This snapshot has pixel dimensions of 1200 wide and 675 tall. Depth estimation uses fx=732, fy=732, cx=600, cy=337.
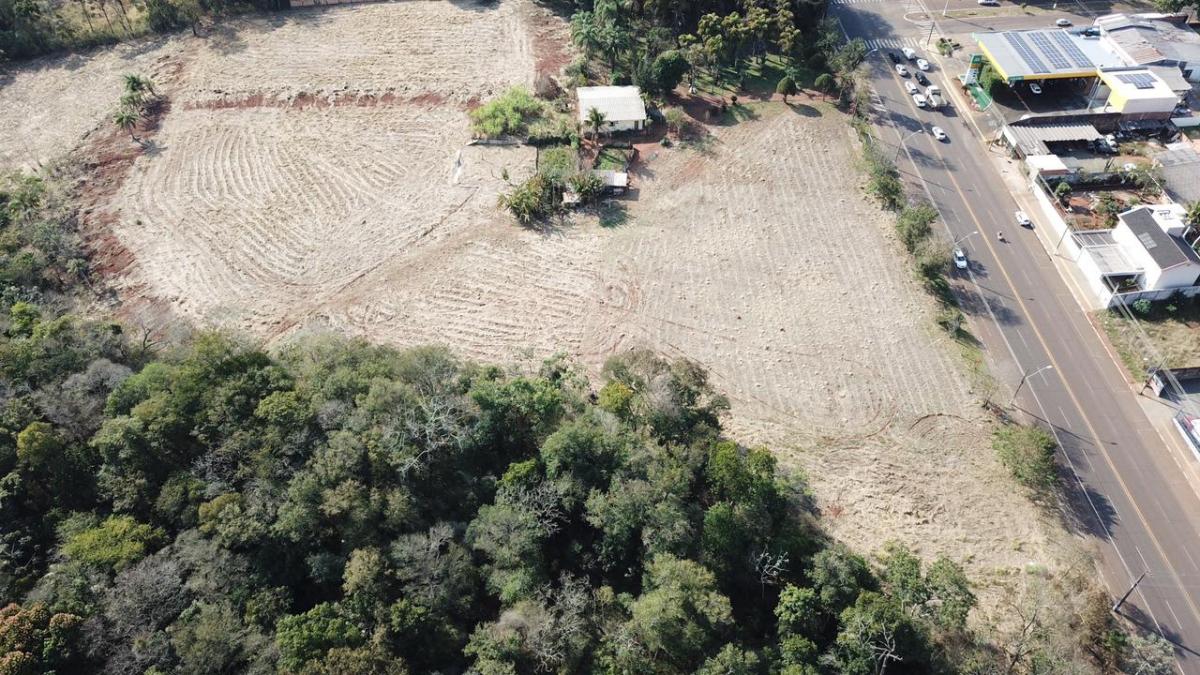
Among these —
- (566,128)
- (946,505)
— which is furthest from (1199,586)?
(566,128)

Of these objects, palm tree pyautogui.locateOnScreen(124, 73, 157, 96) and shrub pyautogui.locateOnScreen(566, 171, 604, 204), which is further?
palm tree pyautogui.locateOnScreen(124, 73, 157, 96)

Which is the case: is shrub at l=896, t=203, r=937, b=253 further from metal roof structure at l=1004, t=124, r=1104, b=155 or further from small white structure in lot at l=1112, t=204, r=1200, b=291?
metal roof structure at l=1004, t=124, r=1104, b=155

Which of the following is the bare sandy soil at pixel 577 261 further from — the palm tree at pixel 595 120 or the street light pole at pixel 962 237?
the palm tree at pixel 595 120

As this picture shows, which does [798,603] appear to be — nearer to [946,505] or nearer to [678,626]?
[678,626]

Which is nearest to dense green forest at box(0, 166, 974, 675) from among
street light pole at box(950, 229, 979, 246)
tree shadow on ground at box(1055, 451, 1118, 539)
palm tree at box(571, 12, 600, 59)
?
tree shadow on ground at box(1055, 451, 1118, 539)

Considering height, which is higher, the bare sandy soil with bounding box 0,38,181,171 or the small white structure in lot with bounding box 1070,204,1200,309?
the bare sandy soil with bounding box 0,38,181,171

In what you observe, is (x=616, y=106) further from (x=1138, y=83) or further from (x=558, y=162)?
(x=1138, y=83)

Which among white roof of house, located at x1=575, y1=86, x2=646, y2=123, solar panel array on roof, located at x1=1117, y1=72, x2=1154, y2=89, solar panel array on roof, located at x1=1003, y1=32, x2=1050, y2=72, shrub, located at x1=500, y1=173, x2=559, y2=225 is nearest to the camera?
shrub, located at x1=500, y1=173, x2=559, y2=225
